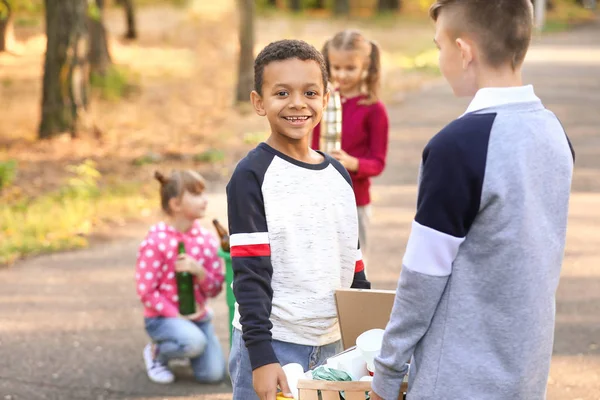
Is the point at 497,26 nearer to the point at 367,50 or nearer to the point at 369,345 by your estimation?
the point at 369,345

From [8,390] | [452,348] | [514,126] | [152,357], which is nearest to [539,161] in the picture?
[514,126]

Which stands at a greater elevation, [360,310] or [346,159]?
[346,159]

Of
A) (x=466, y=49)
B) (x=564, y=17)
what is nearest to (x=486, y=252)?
(x=466, y=49)

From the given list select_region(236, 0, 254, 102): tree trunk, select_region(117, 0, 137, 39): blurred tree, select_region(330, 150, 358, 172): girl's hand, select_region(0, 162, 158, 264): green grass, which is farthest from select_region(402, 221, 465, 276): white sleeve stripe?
select_region(117, 0, 137, 39): blurred tree

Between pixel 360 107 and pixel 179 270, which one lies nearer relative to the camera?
pixel 179 270

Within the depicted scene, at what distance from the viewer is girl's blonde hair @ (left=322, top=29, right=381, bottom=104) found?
4723mm

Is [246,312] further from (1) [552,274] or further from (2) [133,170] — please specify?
(2) [133,170]

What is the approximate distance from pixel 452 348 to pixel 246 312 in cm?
69

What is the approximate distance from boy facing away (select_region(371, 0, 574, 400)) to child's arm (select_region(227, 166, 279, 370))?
506mm

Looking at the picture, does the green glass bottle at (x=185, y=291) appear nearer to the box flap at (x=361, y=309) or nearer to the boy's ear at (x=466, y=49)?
the box flap at (x=361, y=309)

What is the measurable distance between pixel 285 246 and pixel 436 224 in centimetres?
67

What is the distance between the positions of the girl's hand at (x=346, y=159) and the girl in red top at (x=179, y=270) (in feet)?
2.57

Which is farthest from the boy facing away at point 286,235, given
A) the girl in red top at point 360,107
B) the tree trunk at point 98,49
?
the tree trunk at point 98,49

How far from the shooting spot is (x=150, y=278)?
4668mm
